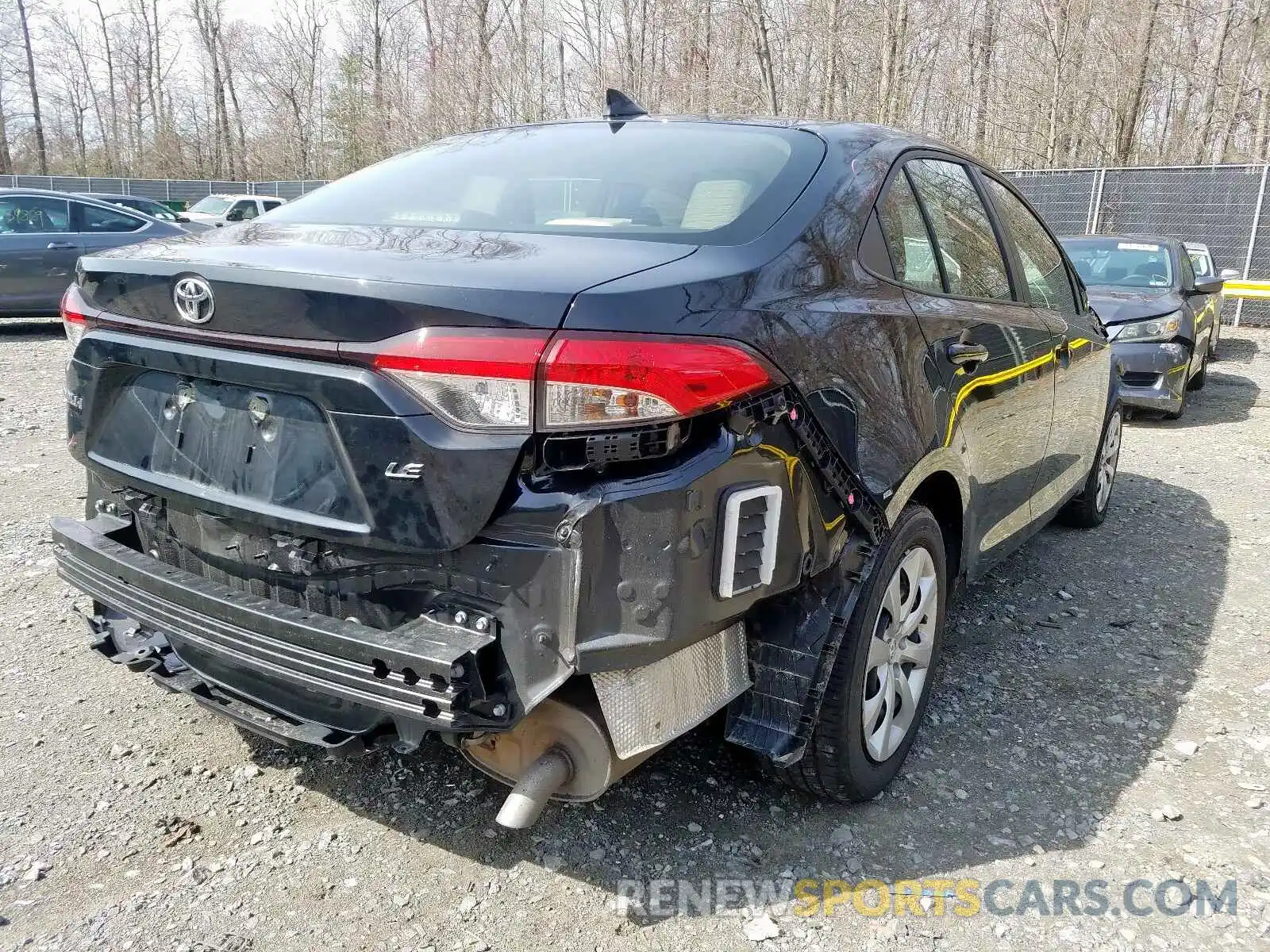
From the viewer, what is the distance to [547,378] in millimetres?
1852

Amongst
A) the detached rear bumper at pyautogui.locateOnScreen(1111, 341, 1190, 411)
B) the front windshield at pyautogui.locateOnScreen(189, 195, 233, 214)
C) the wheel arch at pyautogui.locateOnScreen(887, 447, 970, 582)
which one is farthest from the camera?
the front windshield at pyautogui.locateOnScreen(189, 195, 233, 214)

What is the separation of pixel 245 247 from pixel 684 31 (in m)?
24.2

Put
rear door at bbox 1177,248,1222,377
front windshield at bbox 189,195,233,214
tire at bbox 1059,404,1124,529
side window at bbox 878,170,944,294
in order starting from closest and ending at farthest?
side window at bbox 878,170,944,294
tire at bbox 1059,404,1124,529
rear door at bbox 1177,248,1222,377
front windshield at bbox 189,195,233,214

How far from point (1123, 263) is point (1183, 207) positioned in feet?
24.6

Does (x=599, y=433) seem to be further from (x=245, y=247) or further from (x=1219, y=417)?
(x=1219, y=417)

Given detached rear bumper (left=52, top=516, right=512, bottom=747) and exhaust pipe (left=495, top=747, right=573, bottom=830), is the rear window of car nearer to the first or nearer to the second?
detached rear bumper (left=52, top=516, right=512, bottom=747)

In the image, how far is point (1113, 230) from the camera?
16.4 m

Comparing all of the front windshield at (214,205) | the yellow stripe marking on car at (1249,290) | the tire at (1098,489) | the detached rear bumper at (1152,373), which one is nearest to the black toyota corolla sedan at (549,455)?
the tire at (1098,489)

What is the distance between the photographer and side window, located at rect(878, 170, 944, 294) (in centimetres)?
276

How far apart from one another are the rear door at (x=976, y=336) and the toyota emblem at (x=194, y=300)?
1.74 m

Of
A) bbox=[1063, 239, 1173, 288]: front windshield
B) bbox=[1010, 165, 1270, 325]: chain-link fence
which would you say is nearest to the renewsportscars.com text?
bbox=[1063, 239, 1173, 288]: front windshield

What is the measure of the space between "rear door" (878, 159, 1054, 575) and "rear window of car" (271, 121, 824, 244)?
42 cm

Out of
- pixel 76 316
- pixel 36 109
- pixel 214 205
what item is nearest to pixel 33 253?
pixel 76 316

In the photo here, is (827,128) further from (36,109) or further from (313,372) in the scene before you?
(36,109)
